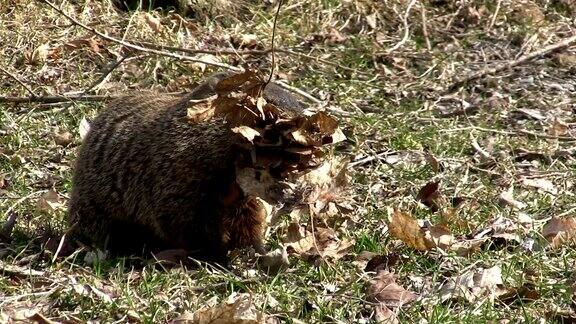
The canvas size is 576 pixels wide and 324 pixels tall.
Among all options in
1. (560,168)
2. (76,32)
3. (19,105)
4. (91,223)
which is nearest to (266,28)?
(76,32)

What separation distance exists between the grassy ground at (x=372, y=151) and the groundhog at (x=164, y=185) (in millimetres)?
194

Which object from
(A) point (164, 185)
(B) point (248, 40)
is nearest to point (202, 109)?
(A) point (164, 185)

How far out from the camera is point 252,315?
3557mm

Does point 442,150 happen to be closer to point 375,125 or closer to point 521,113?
point 375,125

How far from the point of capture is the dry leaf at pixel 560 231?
4.55 meters

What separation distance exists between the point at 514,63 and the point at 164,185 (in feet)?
13.0

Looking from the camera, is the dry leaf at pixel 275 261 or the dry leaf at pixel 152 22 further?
the dry leaf at pixel 152 22

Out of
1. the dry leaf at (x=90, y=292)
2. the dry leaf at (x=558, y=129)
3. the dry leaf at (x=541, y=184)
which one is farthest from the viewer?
the dry leaf at (x=558, y=129)

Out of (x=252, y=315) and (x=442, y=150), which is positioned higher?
(x=252, y=315)

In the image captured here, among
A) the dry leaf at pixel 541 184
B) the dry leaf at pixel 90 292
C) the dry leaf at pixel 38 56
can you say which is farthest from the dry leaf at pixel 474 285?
the dry leaf at pixel 38 56

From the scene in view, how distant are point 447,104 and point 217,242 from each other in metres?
3.09

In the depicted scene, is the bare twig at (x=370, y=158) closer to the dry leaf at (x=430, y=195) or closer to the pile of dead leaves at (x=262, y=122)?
the dry leaf at (x=430, y=195)

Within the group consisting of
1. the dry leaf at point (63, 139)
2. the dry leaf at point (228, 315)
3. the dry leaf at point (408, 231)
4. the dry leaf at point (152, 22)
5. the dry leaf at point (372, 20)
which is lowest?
the dry leaf at point (63, 139)

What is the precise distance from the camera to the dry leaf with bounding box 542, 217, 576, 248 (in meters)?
4.55
